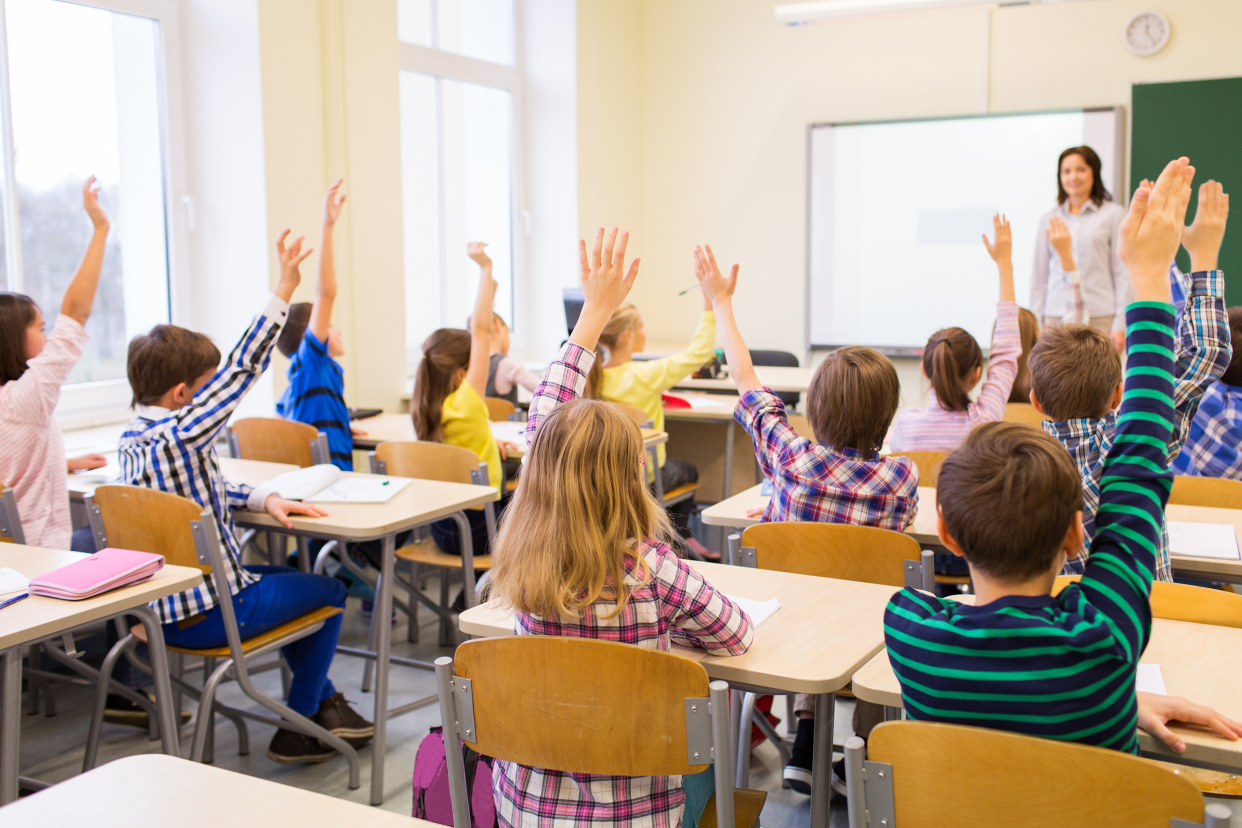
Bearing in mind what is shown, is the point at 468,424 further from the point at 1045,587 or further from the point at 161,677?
the point at 1045,587

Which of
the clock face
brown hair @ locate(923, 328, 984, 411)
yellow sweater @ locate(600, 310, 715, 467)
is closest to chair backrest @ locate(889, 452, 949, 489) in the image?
brown hair @ locate(923, 328, 984, 411)

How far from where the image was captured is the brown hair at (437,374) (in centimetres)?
327

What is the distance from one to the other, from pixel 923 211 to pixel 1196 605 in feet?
15.4

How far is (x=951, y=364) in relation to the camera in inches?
114

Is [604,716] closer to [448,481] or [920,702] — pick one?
[920,702]

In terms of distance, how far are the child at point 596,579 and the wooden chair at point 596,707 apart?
0.07 metres

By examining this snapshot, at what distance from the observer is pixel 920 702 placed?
120 cm

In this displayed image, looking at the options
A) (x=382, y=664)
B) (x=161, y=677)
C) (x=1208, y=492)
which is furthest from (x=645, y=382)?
(x=161, y=677)

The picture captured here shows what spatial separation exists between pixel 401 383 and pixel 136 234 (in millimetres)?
1288

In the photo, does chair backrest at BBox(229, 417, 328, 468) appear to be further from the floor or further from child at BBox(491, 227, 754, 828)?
child at BBox(491, 227, 754, 828)

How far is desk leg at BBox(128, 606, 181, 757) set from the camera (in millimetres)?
1910

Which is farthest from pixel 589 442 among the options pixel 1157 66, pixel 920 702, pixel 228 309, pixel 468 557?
pixel 1157 66

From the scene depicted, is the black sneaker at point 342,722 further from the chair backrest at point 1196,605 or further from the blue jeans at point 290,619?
the chair backrest at point 1196,605

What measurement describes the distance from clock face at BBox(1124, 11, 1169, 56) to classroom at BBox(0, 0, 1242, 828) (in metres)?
0.02
